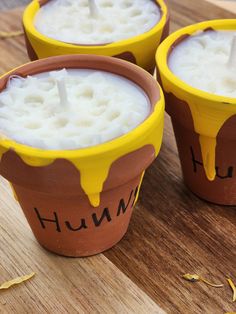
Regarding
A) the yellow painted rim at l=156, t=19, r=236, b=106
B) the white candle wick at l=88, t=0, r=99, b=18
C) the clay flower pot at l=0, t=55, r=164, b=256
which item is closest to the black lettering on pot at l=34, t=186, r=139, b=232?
the clay flower pot at l=0, t=55, r=164, b=256

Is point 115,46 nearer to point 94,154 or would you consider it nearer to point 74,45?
point 74,45

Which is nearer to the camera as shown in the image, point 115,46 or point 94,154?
point 94,154

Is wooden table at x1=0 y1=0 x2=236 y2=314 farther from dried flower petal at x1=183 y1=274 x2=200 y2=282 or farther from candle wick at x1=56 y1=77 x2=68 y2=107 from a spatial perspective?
candle wick at x1=56 y1=77 x2=68 y2=107

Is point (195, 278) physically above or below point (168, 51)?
below

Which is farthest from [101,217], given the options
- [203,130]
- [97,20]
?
[97,20]

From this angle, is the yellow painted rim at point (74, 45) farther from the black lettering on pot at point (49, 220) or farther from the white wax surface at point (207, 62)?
the black lettering on pot at point (49, 220)

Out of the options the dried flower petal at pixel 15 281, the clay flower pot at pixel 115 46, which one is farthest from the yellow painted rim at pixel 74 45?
the dried flower petal at pixel 15 281

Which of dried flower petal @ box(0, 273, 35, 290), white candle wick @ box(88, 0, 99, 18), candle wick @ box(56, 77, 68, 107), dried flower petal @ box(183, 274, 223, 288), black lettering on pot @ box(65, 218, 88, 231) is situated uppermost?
candle wick @ box(56, 77, 68, 107)
